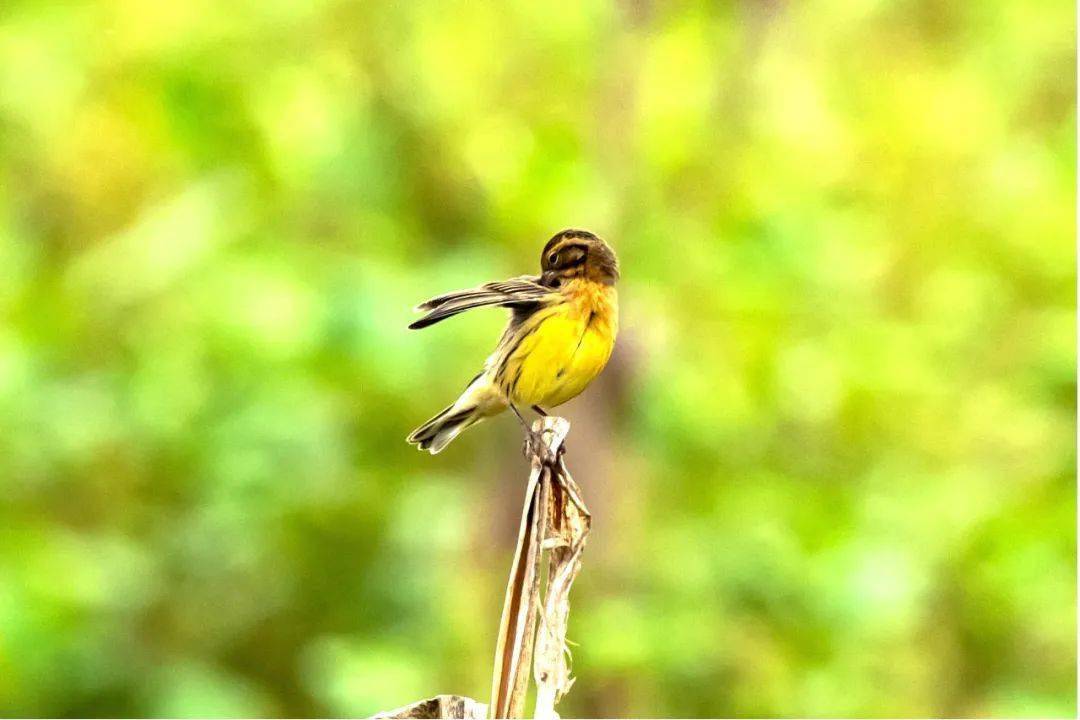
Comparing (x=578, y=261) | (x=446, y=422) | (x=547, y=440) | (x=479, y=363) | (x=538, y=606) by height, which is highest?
(x=479, y=363)

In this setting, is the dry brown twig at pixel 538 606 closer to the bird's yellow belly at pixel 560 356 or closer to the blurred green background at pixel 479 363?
the bird's yellow belly at pixel 560 356

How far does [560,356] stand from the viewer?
1543mm

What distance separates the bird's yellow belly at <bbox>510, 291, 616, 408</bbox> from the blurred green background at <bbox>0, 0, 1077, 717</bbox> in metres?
1.41

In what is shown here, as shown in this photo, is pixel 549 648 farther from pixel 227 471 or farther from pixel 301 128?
Result: pixel 301 128

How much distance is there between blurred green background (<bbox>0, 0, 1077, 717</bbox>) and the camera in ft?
11.1

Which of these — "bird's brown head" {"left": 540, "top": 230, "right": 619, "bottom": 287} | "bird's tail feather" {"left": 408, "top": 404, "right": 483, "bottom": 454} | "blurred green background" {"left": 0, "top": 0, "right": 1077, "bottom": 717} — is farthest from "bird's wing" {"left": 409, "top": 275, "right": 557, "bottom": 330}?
"blurred green background" {"left": 0, "top": 0, "right": 1077, "bottom": 717}

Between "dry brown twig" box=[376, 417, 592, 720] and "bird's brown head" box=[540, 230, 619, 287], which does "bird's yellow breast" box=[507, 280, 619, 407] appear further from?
"dry brown twig" box=[376, 417, 592, 720]

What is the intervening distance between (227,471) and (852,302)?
2175 mm

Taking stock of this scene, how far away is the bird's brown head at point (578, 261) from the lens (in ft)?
4.66

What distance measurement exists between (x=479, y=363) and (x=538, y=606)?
8.46ft

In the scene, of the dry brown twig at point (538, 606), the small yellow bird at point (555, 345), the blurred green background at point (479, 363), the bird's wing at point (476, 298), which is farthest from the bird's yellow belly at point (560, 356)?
the blurred green background at point (479, 363)

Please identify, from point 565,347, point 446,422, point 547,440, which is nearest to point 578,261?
point 565,347

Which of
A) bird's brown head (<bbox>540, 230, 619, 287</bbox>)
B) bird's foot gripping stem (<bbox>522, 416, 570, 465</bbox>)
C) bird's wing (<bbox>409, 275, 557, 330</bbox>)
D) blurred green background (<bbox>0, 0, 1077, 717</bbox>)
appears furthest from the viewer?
blurred green background (<bbox>0, 0, 1077, 717</bbox>)

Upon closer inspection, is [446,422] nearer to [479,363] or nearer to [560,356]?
[560,356]
